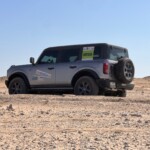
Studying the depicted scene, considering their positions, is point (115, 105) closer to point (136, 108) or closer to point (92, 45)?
point (136, 108)

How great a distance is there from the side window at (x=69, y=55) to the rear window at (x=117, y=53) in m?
1.08

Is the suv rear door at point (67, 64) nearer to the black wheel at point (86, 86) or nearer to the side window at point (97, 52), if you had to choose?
the black wheel at point (86, 86)

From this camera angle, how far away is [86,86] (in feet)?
47.8

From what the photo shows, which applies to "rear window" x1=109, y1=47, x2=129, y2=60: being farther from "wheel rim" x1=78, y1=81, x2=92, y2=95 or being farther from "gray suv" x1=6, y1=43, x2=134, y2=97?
"wheel rim" x1=78, y1=81, x2=92, y2=95

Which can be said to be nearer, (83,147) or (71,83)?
(83,147)

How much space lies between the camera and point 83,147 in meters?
5.52

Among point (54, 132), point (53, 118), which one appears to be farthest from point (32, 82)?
point (54, 132)

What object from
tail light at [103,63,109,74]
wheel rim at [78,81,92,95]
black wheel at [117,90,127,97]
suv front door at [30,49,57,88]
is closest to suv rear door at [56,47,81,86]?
suv front door at [30,49,57,88]

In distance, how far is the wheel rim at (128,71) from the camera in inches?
577

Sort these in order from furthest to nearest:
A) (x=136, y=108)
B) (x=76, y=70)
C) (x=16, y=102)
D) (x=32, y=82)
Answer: (x=32, y=82) → (x=76, y=70) → (x=16, y=102) → (x=136, y=108)

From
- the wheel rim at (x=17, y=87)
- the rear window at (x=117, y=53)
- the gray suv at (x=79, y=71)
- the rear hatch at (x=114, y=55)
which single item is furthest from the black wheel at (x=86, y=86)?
the wheel rim at (x=17, y=87)

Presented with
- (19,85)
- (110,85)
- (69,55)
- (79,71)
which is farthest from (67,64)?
(19,85)

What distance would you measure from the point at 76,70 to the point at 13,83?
2.61 m

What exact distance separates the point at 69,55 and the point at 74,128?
8.64 m
